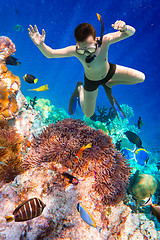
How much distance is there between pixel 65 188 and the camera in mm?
2221

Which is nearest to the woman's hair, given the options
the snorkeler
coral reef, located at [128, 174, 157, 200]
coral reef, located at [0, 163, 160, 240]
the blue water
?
the snorkeler

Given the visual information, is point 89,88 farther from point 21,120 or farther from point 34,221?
point 34,221

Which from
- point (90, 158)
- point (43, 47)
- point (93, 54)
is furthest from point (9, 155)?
point (93, 54)

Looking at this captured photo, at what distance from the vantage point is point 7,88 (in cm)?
398

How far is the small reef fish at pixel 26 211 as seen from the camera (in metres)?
1.49

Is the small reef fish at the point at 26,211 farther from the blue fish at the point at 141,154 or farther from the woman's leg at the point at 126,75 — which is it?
the blue fish at the point at 141,154

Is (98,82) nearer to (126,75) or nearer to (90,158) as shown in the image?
(126,75)

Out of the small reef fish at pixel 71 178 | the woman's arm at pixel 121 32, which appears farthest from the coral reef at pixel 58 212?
the woman's arm at pixel 121 32

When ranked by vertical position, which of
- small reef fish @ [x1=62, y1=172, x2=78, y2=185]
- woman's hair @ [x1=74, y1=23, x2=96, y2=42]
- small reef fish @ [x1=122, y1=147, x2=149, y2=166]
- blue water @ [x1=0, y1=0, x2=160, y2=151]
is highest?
→ blue water @ [x1=0, y1=0, x2=160, y2=151]

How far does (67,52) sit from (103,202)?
10.7ft

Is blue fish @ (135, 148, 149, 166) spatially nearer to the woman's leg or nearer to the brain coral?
the brain coral

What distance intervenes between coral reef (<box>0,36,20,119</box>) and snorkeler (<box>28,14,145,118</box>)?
1625mm

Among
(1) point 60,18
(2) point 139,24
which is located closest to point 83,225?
(2) point 139,24

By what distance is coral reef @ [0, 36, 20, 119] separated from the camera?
375 cm
